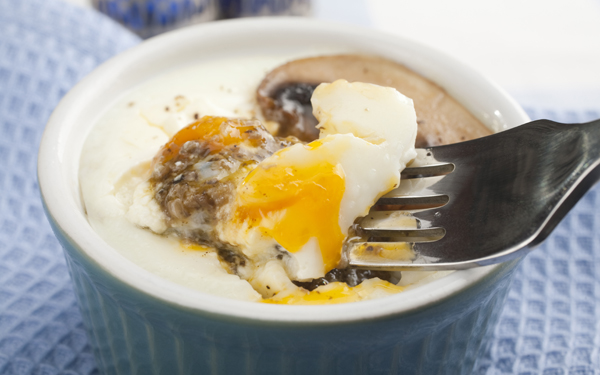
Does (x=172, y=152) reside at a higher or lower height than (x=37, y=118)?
higher

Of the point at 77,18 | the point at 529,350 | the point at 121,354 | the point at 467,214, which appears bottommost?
the point at 529,350

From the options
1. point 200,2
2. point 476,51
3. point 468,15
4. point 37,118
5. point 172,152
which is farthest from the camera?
point 468,15

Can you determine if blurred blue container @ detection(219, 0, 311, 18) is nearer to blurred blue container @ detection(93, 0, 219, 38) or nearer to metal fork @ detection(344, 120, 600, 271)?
blurred blue container @ detection(93, 0, 219, 38)

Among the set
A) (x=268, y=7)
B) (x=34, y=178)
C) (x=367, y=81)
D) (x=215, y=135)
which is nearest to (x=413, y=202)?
(x=215, y=135)

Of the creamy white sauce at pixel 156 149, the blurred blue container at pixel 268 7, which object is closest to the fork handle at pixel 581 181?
the creamy white sauce at pixel 156 149

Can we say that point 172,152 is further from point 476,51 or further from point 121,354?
point 476,51

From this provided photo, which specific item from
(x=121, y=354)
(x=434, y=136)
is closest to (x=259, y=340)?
(x=121, y=354)

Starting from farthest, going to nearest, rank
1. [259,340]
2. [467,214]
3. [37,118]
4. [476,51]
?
[476,51] < [37,118] < [467,214] < [259,340]

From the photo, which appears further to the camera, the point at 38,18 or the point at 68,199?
the point at 38,18
